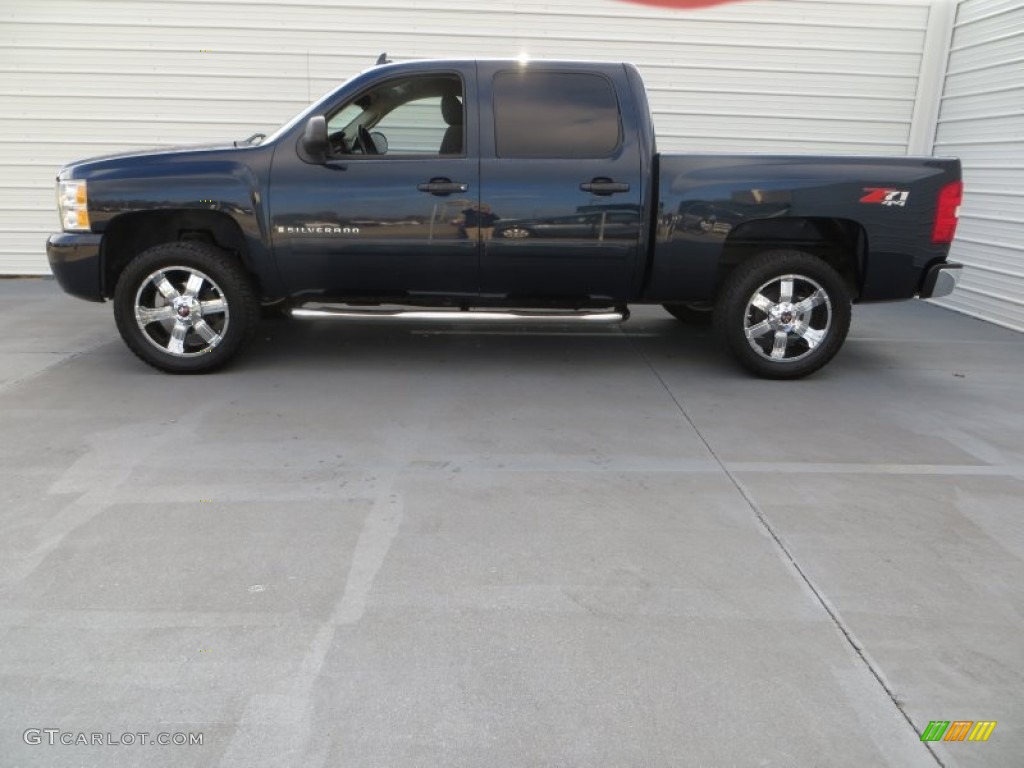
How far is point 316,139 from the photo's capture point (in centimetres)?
518

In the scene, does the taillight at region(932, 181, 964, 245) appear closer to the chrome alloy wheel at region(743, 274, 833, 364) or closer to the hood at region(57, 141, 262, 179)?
the chrome alloy wheel at region(743, 274, 833, 364)

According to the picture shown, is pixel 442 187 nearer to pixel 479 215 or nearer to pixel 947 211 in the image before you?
pixel 479 215

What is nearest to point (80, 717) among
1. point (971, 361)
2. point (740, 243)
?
point (740, 243)

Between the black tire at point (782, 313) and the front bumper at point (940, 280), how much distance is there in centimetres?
50

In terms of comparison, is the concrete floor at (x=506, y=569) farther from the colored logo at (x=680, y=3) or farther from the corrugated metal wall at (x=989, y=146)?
the colored logo at (x=680, y=3)

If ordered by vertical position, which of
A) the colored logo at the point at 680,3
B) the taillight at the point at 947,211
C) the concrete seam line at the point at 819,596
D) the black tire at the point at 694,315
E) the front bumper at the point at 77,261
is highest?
the colored logo at the point at 680,3

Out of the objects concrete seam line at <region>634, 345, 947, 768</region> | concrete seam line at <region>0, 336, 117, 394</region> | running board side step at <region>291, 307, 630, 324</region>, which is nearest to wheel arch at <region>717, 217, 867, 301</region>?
running board side step at <region>291, 307, 630, 324</region>

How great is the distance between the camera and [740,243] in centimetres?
586

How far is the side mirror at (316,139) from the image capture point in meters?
5.16

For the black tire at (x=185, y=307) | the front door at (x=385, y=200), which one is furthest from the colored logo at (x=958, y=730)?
the black tire at (x=185, y=307)

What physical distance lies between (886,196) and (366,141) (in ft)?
11.3

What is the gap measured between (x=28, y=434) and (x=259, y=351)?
207cm

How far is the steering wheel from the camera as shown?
5.62 metres

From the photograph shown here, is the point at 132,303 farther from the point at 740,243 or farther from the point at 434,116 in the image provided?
the point at 740,243
